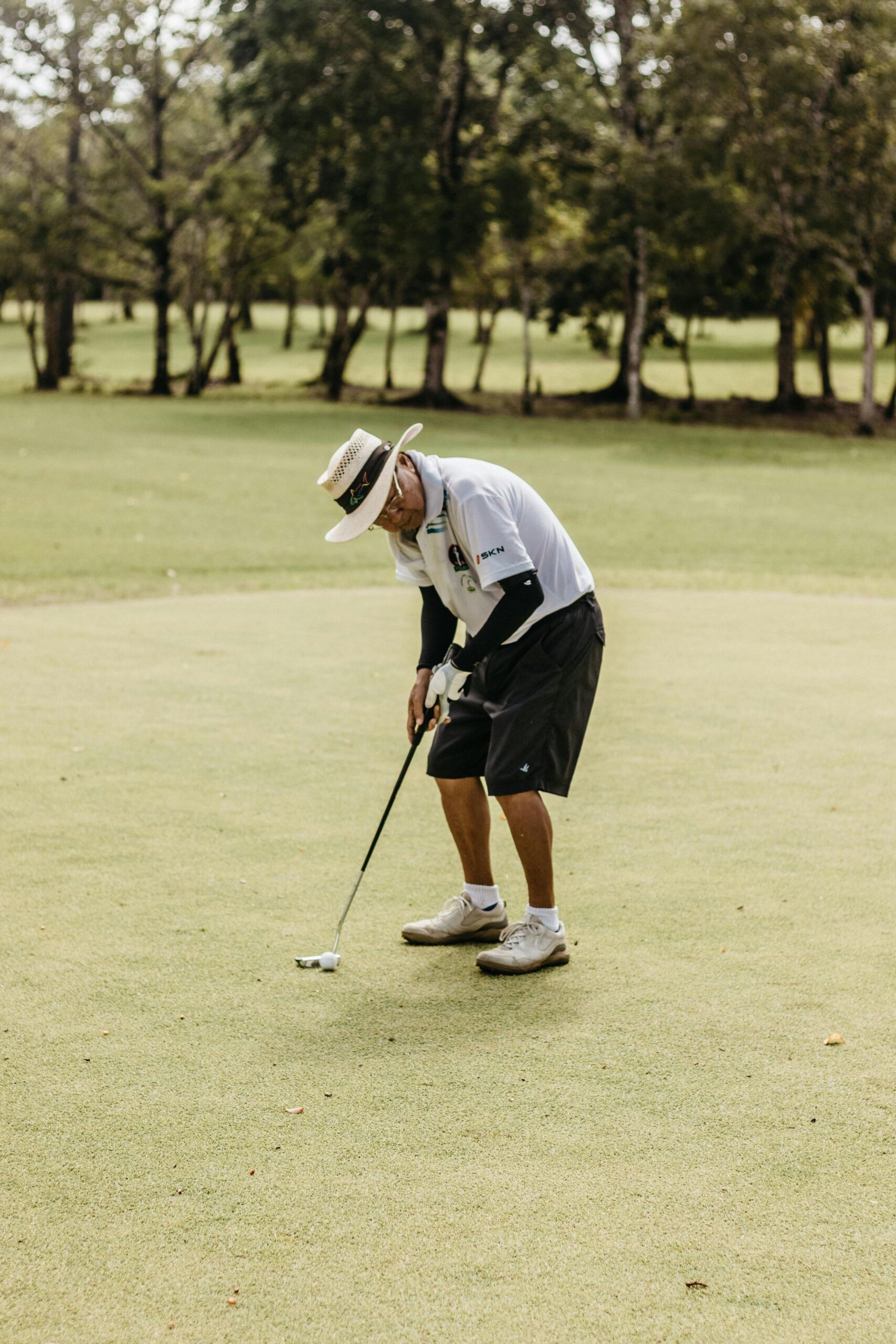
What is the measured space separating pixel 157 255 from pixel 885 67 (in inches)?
915

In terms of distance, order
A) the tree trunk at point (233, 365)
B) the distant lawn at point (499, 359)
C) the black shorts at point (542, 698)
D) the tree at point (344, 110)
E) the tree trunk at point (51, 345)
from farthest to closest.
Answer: the distant lawn at point (499, 359)
the tree trunk at point (233, 365)
the tree trunk at point (51, 345)
the tree at point (344, 110)
the black shorts at point (542, 698)

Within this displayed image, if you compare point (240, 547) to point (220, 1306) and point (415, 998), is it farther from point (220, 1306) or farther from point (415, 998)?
point (220, 1306)

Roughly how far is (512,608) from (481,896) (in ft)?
4.11

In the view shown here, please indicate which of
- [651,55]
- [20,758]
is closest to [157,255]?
[651,55]

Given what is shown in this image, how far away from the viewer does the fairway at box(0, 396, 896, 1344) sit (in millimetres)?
3203

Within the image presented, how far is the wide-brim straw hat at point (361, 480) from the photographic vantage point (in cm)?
461

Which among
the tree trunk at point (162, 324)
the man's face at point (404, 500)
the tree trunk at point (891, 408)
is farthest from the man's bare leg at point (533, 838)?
the tree trunk at point (162, 324)

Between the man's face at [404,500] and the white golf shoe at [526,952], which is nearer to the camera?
the man's face at [404,500]

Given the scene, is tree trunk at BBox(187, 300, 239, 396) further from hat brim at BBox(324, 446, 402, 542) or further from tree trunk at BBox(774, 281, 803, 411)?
hat brim at BBox(324, 446, 402, 542)

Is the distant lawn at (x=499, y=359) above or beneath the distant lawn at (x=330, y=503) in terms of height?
above

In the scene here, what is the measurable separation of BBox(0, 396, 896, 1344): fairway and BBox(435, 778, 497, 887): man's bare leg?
1.15 feet

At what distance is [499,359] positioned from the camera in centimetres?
6153

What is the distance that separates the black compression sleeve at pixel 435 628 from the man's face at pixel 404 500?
535mm

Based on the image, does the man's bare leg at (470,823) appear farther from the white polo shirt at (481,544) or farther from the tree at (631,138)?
the tree at (631,138)
